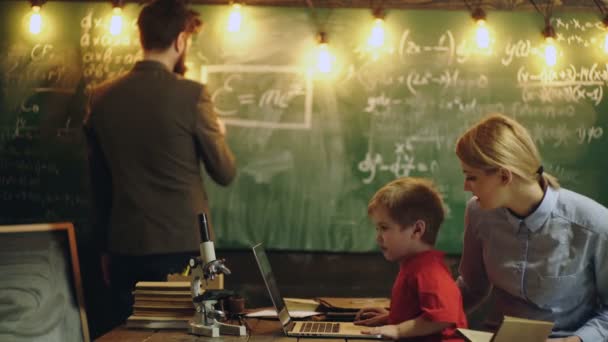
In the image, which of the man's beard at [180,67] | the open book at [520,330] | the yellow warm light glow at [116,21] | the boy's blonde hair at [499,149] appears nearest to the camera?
the open book at [520,330]

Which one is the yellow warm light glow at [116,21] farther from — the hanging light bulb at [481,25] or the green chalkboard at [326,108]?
the hanging light bulb at [481,25]

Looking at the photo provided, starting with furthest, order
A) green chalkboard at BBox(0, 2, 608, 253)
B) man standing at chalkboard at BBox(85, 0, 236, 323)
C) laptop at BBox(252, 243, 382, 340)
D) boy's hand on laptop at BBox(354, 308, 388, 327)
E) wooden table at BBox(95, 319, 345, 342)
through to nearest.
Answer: green chalkboard at BBox(0, 2, 608, 253) → man standing at chalkboard at BBox(85, 0, 236, 323) → boy's hand on laptop at BBox(354, 308, 388, 327) → laptop at BBox(252, 243, 382, 340) → wooden table at BBox(95, 319, 345, 342)

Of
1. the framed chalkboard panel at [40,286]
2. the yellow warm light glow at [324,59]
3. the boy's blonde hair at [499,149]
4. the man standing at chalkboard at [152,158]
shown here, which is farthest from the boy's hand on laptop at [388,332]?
the yellow warm light glow at [324,59]

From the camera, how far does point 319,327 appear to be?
2414 mm

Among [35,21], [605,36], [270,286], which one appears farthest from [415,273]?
[35,21]

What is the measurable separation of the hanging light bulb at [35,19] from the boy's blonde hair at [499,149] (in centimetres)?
270

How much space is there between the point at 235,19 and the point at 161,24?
4.30ft

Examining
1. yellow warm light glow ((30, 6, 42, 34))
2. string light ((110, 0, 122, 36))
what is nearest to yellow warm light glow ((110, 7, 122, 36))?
string light ((110, 0, 122, 36))

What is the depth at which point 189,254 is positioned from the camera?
279 cm

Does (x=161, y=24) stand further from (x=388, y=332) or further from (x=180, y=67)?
(x=388, y=332)

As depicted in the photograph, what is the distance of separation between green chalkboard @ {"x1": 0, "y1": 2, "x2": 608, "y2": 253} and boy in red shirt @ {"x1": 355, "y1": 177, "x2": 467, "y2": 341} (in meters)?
1.55

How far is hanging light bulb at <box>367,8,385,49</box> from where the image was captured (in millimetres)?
4098

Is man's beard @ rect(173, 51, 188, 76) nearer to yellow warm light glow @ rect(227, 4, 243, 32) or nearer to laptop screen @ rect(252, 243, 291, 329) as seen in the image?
laptop screen @ rect(252, 243, 291, 329)

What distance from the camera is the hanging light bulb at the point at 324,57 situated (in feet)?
13.4
